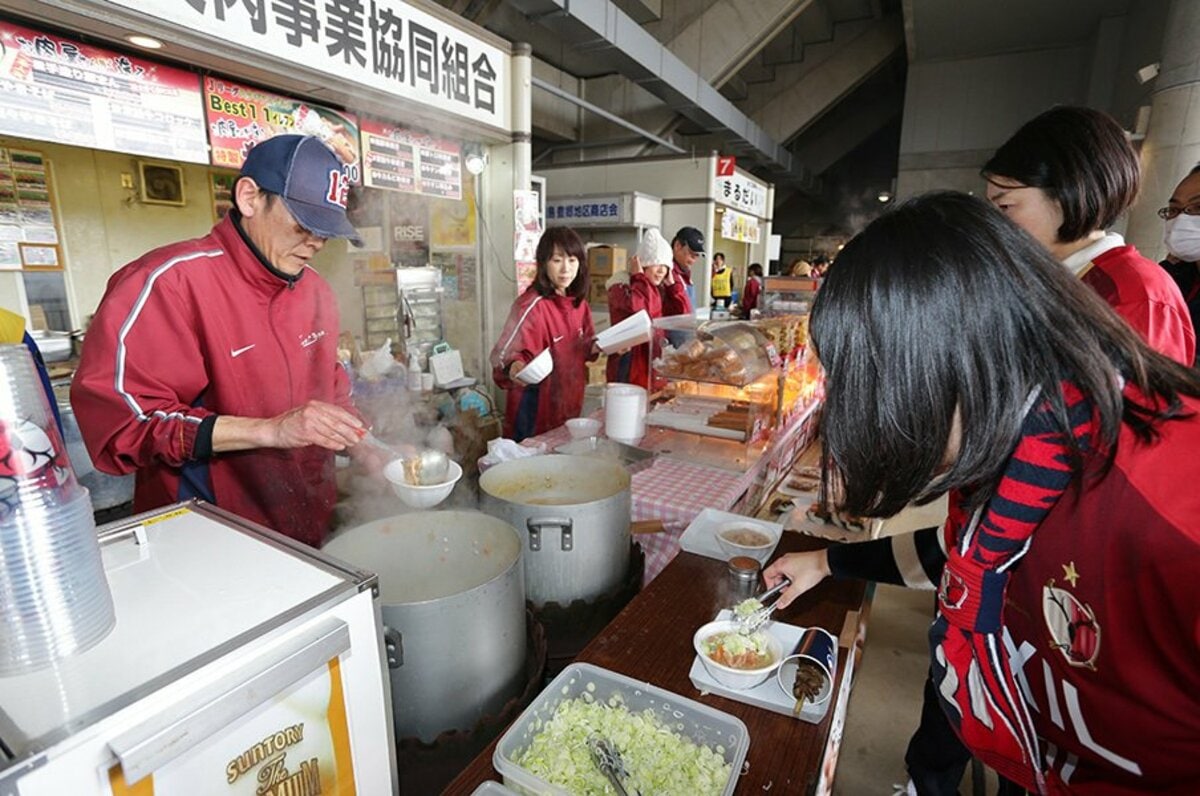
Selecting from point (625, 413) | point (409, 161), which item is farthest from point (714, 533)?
point (409, 161)

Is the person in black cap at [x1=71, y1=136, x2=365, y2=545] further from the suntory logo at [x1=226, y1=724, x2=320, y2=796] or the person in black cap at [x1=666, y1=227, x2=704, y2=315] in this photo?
the person in black cap at [x1=666, y1=227, x2=704, y2=315]

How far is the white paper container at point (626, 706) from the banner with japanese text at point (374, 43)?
136 inches

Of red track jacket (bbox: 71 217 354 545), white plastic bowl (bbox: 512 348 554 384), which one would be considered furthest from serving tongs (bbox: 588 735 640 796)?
white plastic bowl (bbox: 512 348 554 384)

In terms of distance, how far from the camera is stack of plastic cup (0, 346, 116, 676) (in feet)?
2.32

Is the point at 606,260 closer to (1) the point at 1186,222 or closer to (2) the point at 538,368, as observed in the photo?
(2) the point at 538,368

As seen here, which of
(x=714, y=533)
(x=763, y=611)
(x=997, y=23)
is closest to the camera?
(x=763, y=611)

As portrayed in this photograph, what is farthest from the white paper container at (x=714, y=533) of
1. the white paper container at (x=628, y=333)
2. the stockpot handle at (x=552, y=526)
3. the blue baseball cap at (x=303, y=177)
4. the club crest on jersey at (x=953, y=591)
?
the blue baseball cap at (x=303, y=177)

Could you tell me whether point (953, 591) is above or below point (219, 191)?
below

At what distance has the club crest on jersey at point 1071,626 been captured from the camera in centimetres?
99

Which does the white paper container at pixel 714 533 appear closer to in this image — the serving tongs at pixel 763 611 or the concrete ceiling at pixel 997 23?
the serving tongs at pixel 763 611

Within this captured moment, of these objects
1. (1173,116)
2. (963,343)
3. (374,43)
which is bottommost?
(963,343)

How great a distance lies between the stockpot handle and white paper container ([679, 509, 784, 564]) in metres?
0.51

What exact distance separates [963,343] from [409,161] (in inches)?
185

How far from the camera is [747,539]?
211 cm
